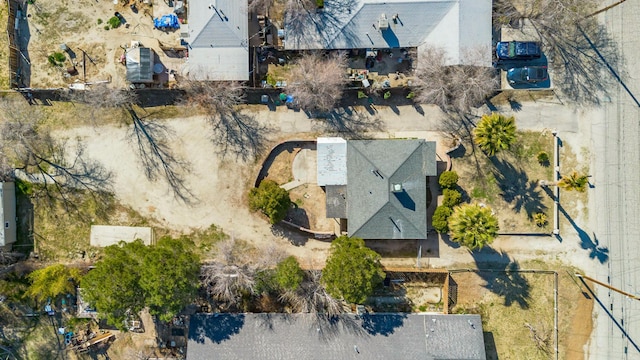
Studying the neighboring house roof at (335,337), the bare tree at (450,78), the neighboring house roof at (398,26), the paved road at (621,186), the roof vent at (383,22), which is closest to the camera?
the roof vent at (383,22)

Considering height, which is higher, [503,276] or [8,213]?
[8,213]

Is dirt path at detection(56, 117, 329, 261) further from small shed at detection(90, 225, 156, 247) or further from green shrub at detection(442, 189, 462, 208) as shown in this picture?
green shrub at detection(442, 189, 462, 208)

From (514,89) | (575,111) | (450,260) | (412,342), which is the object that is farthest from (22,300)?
(575,111)

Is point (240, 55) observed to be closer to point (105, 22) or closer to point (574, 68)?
point (105, 22)

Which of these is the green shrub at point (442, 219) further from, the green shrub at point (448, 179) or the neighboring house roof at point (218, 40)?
the neighboring house roof at point (218, 40)

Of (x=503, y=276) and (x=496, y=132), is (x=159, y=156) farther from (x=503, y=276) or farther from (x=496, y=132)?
(x=503, y=276)

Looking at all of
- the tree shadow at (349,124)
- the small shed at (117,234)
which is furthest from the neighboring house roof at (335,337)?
the tree shadow at (349,124)

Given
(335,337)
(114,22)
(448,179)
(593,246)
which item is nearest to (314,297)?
(335,337)
